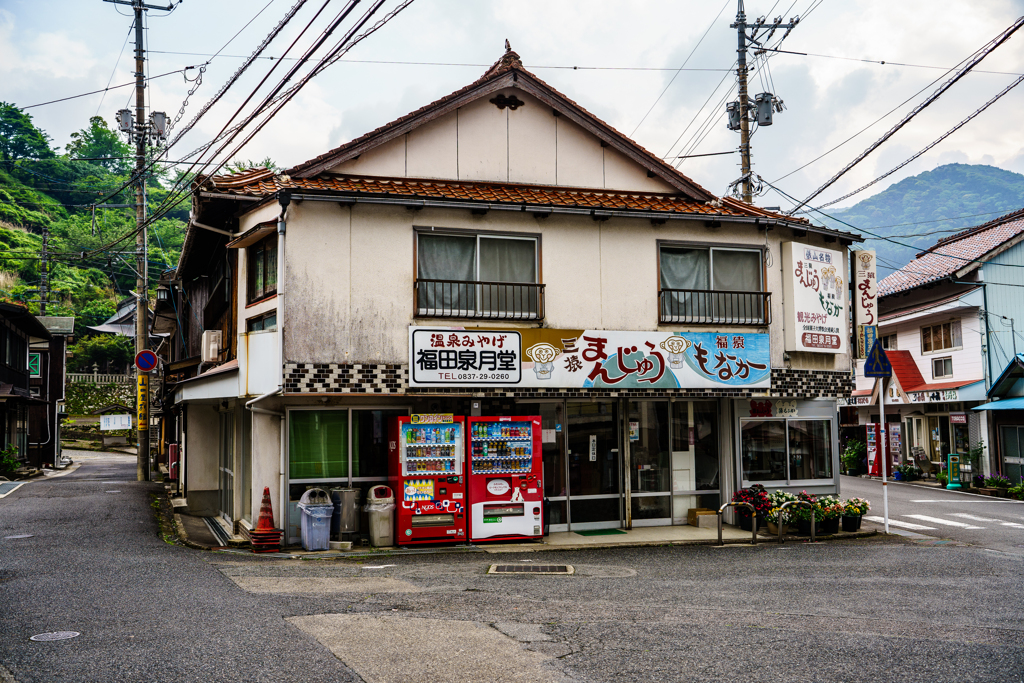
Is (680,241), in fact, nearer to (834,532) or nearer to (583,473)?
(583,473)

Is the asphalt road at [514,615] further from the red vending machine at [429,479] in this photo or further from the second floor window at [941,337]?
the second floor window at [941,337]

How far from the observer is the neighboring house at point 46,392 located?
36.6 m

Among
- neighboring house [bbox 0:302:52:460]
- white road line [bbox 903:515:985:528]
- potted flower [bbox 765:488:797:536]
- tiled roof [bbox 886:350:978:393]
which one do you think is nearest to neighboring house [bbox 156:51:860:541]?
potted flower [bbox 765:488:797:536]

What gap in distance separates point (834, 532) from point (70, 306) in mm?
57094

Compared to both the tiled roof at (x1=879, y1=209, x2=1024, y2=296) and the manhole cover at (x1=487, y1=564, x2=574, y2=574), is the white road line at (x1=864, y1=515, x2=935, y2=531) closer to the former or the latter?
the manhole cover at (x1=487, y1=564, x2=574, y2=574)

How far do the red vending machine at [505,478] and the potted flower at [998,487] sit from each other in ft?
64.1

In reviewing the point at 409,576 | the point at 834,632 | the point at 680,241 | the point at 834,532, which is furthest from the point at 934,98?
the point at 409,576

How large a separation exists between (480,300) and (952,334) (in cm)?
2406

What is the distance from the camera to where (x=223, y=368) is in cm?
1523

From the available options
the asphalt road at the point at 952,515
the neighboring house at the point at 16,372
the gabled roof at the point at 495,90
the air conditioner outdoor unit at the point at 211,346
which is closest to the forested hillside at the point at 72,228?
the neighboring house at the point at 16,372

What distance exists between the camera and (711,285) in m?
16.0

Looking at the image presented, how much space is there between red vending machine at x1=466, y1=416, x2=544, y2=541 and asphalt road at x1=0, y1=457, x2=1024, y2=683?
1.00 meters

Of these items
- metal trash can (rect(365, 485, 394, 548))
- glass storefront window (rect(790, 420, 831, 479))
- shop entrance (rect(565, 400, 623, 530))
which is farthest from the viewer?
glass storefront window (rect(790, 420, 831, 479))

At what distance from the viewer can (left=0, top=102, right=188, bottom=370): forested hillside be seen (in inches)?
2120
